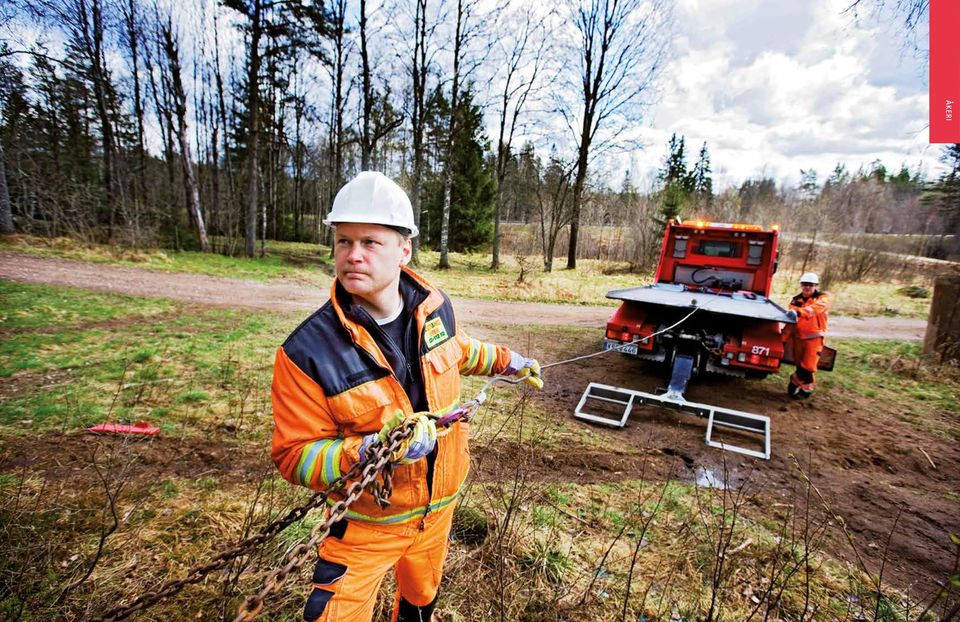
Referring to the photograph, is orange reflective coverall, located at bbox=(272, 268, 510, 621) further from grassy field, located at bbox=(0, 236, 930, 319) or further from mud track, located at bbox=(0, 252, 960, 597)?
grassy field, located at bbox=(0, 236, 930, 319)

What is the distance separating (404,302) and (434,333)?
22cm

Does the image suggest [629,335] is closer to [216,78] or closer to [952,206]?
[952,206]

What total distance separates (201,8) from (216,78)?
404 centimetres

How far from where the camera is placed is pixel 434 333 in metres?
1.86

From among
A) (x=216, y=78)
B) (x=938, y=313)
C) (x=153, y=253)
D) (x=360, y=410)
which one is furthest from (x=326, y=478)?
(x=216, y=78)

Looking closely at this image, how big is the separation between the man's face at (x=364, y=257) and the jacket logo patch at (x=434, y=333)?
0.88 feet

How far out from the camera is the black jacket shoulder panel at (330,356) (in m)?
1.50

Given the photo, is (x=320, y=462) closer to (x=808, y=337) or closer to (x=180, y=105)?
(x=808, y=337)

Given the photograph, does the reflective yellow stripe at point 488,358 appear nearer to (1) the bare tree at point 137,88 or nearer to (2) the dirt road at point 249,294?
(2) the dirt road at point 249,294

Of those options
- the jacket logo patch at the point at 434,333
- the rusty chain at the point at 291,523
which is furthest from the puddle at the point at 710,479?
the rusty chain at the point at 291,523

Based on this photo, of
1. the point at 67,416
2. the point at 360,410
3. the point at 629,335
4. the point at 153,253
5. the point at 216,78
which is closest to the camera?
the point at 360,410

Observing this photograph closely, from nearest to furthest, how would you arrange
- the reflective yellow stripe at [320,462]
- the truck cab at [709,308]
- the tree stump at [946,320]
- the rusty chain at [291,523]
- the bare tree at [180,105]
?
the rusty chain at [291,523] < the reflective yellow stripe at [320,462] < the truck cab at [709,308] < the tree stump at [946,320] < the bare tree at [180,105]

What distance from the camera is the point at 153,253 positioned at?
1370 centimetres

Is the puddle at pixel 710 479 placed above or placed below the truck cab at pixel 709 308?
below
